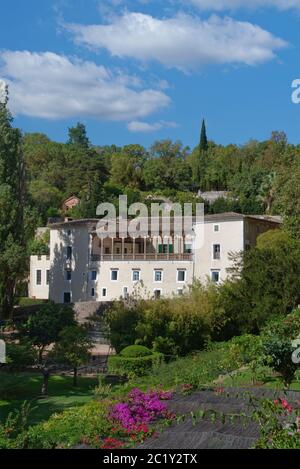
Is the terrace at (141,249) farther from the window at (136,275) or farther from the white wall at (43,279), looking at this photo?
the white wall at (43,279)

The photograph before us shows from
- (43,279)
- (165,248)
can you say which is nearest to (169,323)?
(165,248)

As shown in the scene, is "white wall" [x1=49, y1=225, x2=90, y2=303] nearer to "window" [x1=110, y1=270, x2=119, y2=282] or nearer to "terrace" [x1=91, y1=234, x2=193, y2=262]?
"terrace" [x1=91, y1=234, x2=193, y2=262]

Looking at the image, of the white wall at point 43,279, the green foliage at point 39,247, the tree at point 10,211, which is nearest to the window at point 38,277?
the white wall at point 43,279

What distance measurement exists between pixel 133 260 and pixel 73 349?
75.3 feet

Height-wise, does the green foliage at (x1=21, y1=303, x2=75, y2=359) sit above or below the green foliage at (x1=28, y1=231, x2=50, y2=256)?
below

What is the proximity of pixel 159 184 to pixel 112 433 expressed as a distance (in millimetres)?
70463

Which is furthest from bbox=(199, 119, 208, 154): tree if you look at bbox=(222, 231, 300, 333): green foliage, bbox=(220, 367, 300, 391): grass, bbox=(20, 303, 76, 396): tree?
bbox=(220, 367, 300, 391): grass

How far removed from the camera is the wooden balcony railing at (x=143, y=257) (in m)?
46.7

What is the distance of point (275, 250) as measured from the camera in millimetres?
32406

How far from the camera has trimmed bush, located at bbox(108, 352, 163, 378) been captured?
25.9 m

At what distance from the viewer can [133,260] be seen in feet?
160

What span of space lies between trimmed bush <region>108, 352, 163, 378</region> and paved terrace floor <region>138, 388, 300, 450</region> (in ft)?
29.5

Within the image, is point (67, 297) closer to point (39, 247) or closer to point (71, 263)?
point (71, 263)

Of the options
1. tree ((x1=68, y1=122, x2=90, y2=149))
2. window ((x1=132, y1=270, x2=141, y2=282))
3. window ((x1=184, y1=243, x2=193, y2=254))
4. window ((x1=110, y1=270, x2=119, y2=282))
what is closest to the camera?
window ((x1=184, y1=243, x2=193, y2=254))
